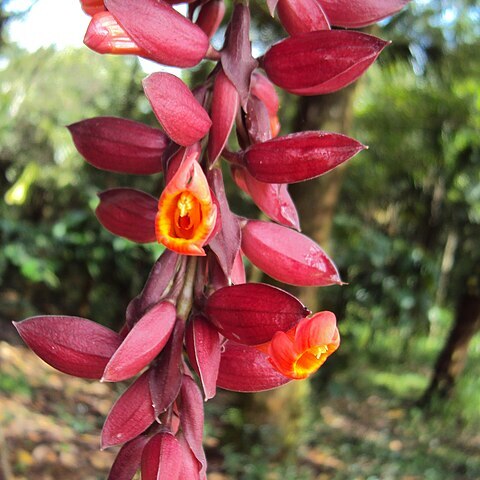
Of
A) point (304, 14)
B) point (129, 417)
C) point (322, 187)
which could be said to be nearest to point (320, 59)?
point (304, 14)

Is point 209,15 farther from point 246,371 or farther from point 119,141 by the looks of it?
point 246,371

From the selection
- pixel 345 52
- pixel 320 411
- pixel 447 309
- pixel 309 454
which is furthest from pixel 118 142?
pixel 447 309

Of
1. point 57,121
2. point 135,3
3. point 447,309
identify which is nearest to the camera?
point 135,3

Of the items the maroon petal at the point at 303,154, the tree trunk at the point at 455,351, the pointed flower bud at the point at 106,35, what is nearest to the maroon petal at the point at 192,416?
the maroon petal at the point at 303,154

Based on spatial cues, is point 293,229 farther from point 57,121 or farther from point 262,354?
point 57,121

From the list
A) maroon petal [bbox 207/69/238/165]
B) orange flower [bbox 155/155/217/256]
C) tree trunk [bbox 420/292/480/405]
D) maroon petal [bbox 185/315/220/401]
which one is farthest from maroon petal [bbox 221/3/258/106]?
tree trunk [bbox 420/292/480/405]

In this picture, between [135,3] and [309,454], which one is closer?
[135,3]
